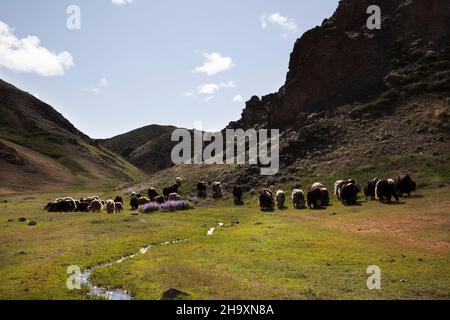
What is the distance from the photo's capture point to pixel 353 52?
90688 mm

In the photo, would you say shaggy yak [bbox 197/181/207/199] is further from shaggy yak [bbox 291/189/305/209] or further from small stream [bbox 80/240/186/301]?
small stream [bbox 80/240/186/301]

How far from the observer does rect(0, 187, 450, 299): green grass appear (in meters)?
19.9

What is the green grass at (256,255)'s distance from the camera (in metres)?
19.9

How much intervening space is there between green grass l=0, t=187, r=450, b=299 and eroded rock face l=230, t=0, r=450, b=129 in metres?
44.7

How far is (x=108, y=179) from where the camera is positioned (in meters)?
174

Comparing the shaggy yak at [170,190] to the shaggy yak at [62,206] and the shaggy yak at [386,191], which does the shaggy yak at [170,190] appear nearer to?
the shaggy yak at [62,206]

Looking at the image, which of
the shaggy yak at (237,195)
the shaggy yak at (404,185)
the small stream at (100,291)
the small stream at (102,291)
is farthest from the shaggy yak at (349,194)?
the small stream at (100,291)

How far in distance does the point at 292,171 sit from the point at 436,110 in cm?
2332

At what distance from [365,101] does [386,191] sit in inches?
1425

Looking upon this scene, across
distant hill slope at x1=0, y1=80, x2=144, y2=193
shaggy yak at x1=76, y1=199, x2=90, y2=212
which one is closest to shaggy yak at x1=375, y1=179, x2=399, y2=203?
shaggy yak at x1=76, y1=199, x2=90, y2=212

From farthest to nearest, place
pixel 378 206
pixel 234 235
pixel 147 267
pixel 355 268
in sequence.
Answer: pixel 378 206, pixel 234 235, pixel 147 267, pixel 355 268

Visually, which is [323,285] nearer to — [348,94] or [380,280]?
[380,280]
